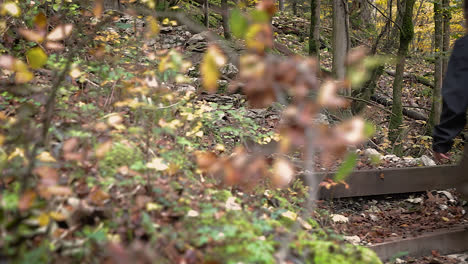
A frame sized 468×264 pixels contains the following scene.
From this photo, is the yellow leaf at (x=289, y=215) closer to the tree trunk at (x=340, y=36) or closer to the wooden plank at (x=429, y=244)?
the wooden plank at (x=429, y=244)

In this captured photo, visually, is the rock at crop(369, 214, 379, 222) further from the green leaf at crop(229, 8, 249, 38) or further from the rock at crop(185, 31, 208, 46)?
the rock at crop(185, 31, 208, 46)

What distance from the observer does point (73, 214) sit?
72.8 inches

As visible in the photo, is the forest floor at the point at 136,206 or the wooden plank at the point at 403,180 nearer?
the forest floor at the point at 136,206

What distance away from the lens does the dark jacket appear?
2.98 metres

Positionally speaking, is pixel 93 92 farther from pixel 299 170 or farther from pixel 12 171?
pixel 299 170

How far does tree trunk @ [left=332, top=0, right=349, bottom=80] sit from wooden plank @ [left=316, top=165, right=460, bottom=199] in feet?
8.78

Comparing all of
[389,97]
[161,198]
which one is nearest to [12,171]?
[161,198]

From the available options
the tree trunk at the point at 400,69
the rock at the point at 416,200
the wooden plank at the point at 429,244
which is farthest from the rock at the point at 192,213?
the tree trunk at the point at 400,69

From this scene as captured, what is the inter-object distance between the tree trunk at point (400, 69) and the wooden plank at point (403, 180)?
2473 millimetres


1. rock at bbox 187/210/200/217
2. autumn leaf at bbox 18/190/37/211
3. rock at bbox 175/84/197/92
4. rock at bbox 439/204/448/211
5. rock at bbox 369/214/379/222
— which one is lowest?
rock at bbox 369/214/379/222

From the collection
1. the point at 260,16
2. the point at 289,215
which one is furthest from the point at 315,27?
the point at 260,16

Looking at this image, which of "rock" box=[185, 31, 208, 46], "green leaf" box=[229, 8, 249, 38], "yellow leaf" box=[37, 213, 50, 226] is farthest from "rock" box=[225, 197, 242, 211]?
"rock" box=[185, 31, 208, 46]

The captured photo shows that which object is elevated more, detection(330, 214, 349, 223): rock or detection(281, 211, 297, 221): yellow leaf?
detection(281, 211, 297, 221): yellow leaf

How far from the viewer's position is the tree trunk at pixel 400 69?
7295 mm
